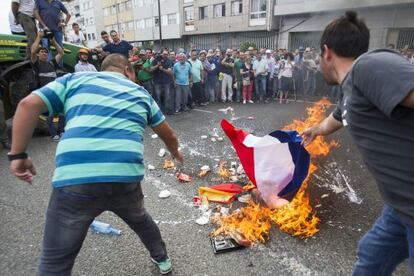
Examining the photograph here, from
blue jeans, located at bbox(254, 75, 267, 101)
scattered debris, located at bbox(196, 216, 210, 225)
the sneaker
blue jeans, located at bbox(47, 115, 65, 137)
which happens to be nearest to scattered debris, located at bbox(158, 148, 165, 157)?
scattered debris, located at bbox(196, 216, 210, 225)

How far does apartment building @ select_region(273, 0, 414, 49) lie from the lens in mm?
15539

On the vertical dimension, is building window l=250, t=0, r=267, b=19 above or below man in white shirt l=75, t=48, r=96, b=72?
above

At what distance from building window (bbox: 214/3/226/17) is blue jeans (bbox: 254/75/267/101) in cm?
1954

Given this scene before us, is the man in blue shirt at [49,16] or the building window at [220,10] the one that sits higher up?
the building window at [220,10]

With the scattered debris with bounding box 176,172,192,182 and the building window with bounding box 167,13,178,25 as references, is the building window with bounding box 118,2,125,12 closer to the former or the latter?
the building window with bounding box 167,13,178,25

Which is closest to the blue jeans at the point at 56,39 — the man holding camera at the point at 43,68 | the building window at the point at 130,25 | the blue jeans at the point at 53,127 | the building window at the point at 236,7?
the man holding camera at the point at 43,68

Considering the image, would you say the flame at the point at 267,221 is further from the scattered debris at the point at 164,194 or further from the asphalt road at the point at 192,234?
the scattered debris at the point at 164,194

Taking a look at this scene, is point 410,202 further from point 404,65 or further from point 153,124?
point 153,124

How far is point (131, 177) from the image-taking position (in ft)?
6.77

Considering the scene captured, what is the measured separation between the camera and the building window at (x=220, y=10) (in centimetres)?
2947

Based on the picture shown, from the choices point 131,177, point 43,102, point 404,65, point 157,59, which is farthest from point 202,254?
point 157,59

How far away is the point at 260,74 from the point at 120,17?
45.1 metres

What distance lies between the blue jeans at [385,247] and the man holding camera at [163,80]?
8776 mm

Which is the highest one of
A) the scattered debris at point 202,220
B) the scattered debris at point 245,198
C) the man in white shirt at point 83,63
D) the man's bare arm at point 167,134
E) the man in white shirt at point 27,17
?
the man in white shirt at point 27,17
